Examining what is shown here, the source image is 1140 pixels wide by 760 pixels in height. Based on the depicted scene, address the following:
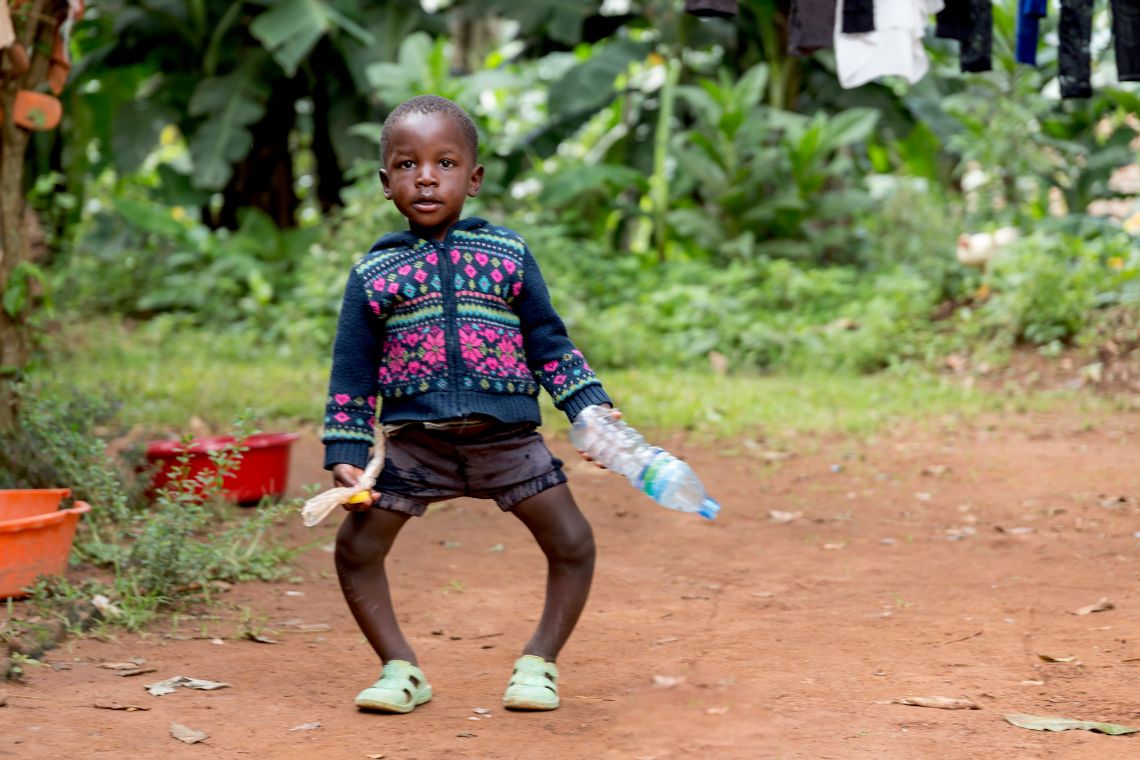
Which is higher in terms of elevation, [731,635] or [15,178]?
[15,178]

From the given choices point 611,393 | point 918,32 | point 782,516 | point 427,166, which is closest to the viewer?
point 427,166

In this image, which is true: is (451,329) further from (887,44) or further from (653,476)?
(887,44)

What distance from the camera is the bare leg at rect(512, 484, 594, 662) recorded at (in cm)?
320

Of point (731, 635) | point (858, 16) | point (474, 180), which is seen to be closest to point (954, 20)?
point (858, 16)

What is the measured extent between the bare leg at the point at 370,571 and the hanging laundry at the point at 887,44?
3.47m

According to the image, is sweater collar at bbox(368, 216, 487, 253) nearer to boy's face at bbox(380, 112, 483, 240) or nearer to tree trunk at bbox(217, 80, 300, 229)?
boy's face at bbox(380, 112, 483, 240)

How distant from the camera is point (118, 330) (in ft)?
34.0

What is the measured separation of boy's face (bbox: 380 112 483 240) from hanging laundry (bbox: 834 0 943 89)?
3072 millimetres

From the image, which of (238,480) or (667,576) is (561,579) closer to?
(667,576)

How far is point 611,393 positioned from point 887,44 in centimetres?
301

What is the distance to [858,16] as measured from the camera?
5668 millimetres

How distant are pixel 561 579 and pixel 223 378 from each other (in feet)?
18.4

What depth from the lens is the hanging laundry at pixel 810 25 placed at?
18.6ft

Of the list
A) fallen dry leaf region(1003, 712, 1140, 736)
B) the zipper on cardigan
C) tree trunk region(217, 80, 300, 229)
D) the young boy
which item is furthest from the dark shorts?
tree trunk region(217, 80, 300, 229)
